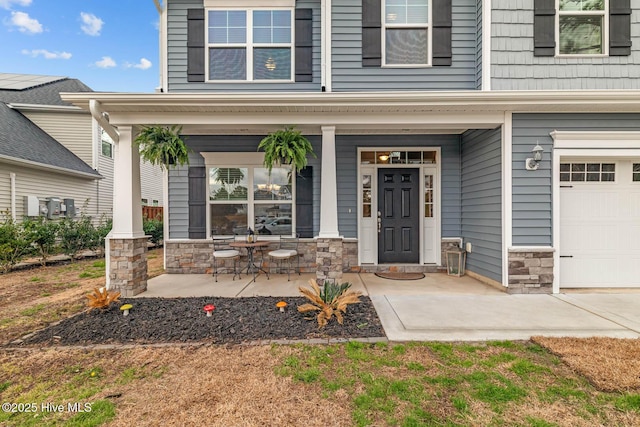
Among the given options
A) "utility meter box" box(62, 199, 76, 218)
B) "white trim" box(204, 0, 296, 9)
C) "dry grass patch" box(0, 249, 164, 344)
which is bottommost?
"dry grass patch" box(0, 249, 164, 344)

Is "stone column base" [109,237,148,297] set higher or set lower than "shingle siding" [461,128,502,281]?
lower

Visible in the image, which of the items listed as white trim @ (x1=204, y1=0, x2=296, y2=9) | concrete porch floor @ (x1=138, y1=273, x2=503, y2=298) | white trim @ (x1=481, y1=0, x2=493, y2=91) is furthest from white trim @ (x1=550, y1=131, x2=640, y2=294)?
white trim @ (x1=204, y1=0, x2=296, y2=9)

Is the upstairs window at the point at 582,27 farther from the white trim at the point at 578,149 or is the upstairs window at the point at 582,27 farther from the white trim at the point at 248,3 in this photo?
the white trim at the point at 248,3

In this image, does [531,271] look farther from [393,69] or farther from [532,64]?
[393,69]

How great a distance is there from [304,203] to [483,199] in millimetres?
3168

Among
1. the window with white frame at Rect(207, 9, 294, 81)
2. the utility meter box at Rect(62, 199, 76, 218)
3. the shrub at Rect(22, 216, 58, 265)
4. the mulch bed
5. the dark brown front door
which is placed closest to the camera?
the mulch bed

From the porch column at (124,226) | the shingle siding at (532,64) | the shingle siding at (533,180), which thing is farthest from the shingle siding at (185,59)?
the shingle siding at (533,180)

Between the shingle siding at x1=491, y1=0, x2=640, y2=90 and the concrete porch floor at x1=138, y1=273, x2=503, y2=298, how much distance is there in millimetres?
3250

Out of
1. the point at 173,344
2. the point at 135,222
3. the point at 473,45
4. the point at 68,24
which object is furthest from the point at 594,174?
the point at 68,24

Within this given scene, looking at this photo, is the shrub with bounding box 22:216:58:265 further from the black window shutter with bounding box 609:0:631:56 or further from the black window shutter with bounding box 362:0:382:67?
the black window shutter with bounding box 609:0:631:56

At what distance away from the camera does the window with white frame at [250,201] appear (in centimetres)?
587

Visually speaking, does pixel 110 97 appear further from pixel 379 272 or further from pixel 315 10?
pixel 379 272

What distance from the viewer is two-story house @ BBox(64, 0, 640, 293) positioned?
14.2 ft

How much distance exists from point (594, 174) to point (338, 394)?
5.14 m
